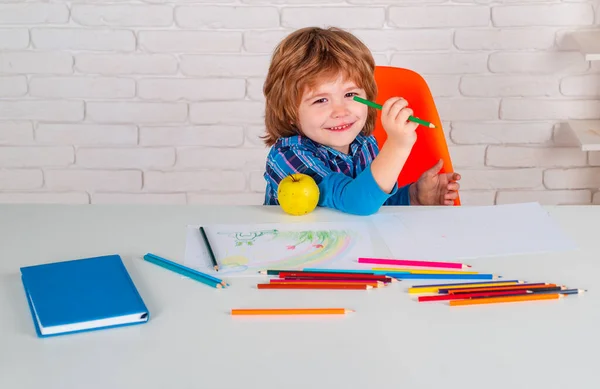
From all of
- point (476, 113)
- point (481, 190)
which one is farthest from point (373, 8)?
point (481, 190)

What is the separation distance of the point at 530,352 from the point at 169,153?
74.9 inches

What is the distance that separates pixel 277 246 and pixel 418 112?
74cm

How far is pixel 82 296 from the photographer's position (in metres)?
1.00

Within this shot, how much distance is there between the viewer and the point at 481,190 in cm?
271

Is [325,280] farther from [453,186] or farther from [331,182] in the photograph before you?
[453,186]

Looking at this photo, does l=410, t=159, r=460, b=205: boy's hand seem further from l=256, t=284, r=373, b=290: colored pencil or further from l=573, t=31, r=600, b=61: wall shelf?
l=573, t=31, r=600, b=61: wall shelf

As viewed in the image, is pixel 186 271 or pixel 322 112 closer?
pixel 186 271

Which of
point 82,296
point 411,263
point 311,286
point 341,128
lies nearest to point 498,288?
point 411,263

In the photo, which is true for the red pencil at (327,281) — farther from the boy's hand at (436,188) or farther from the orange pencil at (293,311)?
the boy's hand at (436,188)

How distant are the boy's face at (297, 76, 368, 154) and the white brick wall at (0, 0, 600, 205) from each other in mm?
963

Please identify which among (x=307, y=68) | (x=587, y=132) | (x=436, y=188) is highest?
(x=307, y=68)

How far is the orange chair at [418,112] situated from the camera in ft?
5.92

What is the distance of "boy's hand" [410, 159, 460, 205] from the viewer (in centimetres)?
163

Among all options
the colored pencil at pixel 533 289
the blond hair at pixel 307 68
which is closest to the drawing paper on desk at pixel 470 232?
the colored pencil at pixel 533 289
